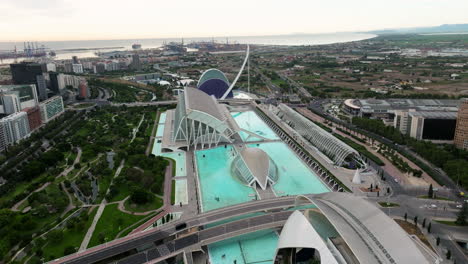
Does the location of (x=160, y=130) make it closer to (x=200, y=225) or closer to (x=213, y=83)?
(x=213, y=83)

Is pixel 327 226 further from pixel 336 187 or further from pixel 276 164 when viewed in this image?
pixel 276 164

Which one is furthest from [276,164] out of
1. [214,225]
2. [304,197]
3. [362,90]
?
[362,90]

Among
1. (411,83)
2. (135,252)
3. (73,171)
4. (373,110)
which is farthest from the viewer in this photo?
(411,83)

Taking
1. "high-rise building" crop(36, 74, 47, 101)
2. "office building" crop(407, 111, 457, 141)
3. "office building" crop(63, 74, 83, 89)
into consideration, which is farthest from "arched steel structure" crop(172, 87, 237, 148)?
"office building" crop(63, 74, 83, 89)

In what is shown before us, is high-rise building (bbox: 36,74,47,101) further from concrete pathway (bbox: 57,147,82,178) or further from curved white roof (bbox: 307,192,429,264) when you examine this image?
curved white roof (bbox: 307,192,429,264)

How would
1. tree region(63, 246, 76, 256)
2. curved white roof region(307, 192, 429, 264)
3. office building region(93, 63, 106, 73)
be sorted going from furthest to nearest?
office building region(93, 63, 106, 73) < tree region(63, 246, 76, 256) < curved white roof region(307, 192, 429, 264)

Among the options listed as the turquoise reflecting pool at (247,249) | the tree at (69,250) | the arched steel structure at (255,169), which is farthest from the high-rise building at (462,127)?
the tree at (69,250)
